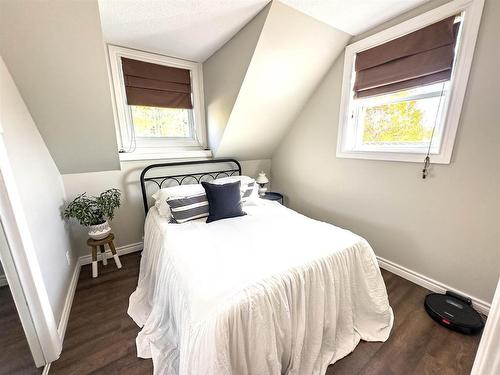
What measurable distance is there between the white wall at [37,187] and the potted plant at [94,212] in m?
0.12

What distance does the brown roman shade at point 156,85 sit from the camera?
2326 mm

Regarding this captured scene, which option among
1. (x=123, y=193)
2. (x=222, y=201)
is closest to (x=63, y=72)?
(x=123, y=193)

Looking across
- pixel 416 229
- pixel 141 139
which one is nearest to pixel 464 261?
pixel 416 229

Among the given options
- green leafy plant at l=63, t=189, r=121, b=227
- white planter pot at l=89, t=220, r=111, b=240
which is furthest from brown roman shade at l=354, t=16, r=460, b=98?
white planter pot at l=89, t=220, r=111, b=240

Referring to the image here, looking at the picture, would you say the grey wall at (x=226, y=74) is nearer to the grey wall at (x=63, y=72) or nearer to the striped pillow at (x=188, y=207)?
the striped pillow at (x=188, y=207)

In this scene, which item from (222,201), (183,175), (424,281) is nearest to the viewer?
(424,281)

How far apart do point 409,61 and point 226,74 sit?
1690 mm

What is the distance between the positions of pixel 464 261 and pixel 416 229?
370 mm

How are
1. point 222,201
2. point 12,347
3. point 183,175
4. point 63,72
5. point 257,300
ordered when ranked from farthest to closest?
point 183,175
point 222,201
point 63,72
point 12,347
point 257,300

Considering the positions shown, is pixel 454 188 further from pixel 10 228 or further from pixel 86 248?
pixel 86 248

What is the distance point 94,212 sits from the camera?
6.74ft

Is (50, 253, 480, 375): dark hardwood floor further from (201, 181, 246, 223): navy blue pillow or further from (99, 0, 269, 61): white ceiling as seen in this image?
(99, 0, 269, 61): white ceiling

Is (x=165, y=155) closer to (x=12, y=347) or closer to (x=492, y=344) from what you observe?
(x=12, y=347)

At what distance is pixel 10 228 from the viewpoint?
42.8 inches
